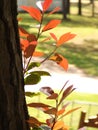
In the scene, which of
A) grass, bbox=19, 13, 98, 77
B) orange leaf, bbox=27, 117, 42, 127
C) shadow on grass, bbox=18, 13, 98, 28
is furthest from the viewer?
shadow on grass, bbox=18, 13, 98, 28

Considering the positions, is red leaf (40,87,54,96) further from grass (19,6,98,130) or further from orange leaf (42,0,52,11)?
grass (19,6,98,130)

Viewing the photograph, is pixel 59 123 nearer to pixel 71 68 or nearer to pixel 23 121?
pixel 23 121

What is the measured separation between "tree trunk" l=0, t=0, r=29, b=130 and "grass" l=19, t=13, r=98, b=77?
9791mm

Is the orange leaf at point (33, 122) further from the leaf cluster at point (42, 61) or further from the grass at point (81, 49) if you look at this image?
the grass at point (81, 49)

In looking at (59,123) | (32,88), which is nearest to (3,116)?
(59,123)

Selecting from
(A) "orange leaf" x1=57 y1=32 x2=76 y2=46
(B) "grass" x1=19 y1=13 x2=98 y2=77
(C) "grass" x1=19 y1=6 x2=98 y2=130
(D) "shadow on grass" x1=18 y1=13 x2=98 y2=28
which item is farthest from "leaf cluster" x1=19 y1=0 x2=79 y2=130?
(D) "shadow on grass" x1=18 y1=13 x2=98 y2=28

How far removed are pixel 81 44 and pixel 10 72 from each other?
14.8 m

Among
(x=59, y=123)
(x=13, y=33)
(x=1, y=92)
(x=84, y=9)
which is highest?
(x=13, y=33)

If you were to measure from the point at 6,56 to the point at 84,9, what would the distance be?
23168mm

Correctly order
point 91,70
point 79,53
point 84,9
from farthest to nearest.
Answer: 1. point 84,9
2. point 79,53
3. point 91,70

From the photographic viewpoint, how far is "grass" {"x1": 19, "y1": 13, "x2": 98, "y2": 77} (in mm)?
12438

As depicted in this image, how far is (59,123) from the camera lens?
3.94ft

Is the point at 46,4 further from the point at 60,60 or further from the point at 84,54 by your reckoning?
the point at 84,54

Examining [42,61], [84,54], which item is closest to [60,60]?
[42,61]
